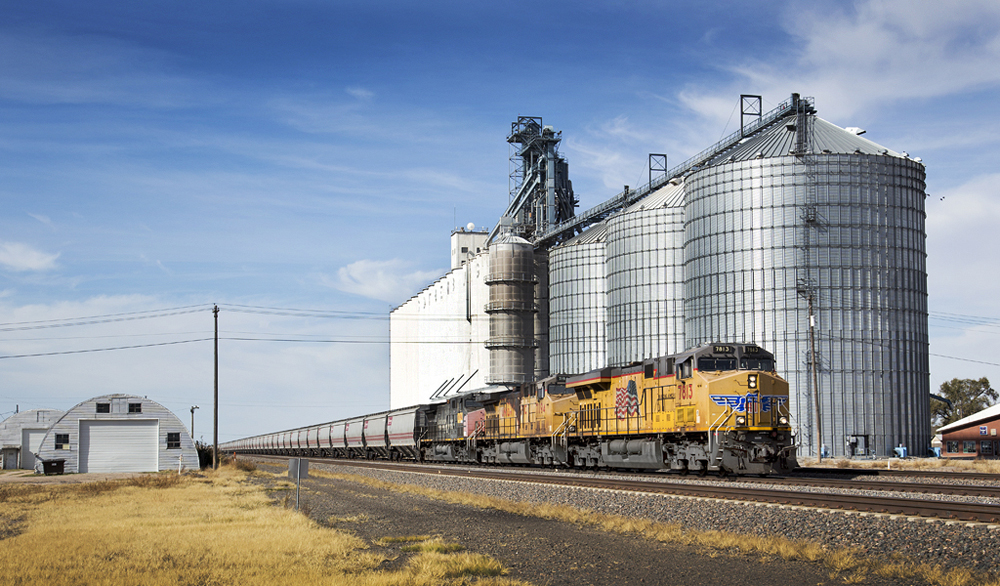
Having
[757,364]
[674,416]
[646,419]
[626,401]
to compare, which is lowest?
[646,419]

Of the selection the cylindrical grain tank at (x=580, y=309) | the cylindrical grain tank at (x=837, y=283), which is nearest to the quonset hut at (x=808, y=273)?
the cylindrical grain tank at (x=837, y=283)

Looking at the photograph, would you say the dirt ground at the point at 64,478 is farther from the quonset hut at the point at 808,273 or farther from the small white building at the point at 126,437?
the quonset hut at the point at 808,273

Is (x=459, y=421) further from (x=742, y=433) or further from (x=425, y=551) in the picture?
(x=425, y=551)

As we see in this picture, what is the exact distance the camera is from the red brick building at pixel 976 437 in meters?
61.7

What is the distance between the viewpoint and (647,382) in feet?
94.5

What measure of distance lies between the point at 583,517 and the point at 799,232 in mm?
40824

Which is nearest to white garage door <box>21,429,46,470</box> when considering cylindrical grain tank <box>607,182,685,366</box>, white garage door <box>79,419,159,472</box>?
white garage door <box>79,419,159,472</box>

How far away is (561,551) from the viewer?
575 inches

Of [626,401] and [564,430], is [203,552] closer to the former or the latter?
[626,401]

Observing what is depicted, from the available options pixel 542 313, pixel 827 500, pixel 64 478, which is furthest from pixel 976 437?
pixel 64 478

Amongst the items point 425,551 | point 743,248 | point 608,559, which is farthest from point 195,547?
point 743,248

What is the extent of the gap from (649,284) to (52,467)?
142ft

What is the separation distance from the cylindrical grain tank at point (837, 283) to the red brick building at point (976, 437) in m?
9.63

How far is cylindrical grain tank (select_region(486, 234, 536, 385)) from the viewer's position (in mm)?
80000
